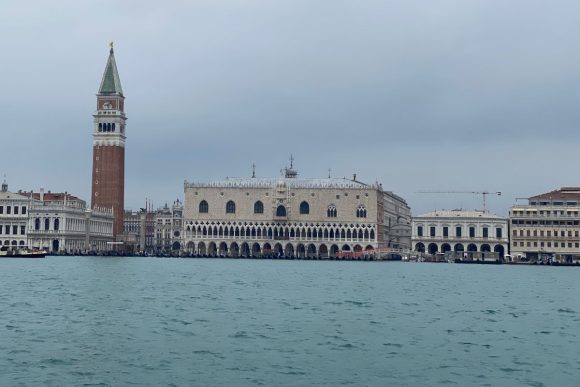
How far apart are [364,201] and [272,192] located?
14.2 m

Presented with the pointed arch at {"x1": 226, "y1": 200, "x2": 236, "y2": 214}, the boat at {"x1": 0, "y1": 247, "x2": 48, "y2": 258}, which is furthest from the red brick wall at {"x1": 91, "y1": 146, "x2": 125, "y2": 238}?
the boat at {"x1": 0, "y1": 247, "x2": 48, "y2": 258}

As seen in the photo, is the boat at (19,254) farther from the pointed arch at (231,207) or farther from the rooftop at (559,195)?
the rooftop at (559,195)

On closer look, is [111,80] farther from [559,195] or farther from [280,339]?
[280,339]

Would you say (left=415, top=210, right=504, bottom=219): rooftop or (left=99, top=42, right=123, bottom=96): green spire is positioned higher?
(left=99, top=42, right=123, bottom=96): green spire

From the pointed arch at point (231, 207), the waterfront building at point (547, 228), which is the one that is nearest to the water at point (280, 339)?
the waterfront building at point (547, 228)

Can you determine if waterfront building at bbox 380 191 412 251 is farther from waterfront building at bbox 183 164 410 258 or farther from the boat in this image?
the boat

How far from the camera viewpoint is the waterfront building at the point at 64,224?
148 m

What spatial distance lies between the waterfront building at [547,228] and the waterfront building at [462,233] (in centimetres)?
363

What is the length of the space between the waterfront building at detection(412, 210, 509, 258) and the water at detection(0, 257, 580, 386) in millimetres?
96560

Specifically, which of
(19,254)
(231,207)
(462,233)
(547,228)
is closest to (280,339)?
(19,254)

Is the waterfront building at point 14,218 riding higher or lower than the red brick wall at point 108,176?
lower

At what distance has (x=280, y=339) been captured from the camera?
3117 cm

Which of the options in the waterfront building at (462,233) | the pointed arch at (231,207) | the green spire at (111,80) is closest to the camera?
the waterfront building at (462,233)

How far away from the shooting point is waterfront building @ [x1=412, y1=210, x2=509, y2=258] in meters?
148
